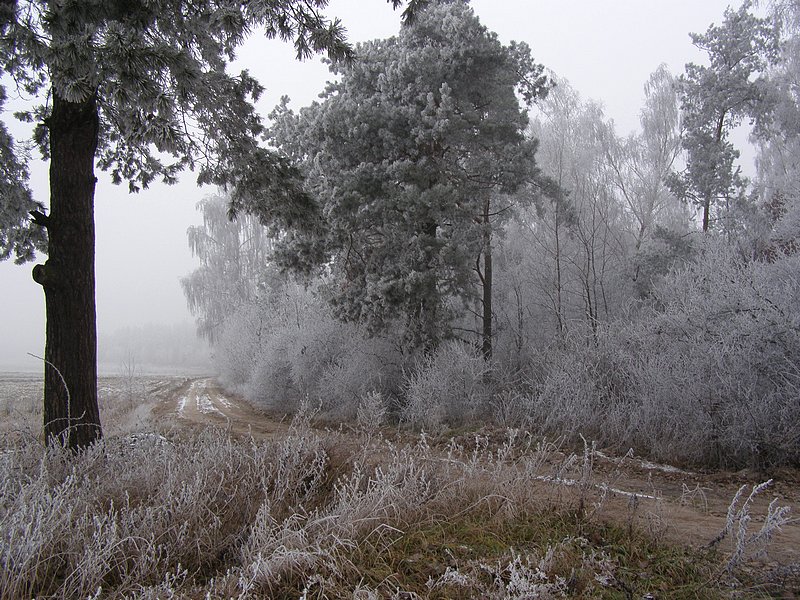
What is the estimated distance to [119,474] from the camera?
4504mm

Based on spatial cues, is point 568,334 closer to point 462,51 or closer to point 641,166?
point 462,51

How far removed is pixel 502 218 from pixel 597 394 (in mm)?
7174

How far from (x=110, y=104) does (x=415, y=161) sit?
6.88 meters

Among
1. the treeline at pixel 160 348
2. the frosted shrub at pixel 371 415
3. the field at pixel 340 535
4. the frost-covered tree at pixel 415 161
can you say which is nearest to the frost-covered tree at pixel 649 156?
the frost-covered tree at pixel 415 161

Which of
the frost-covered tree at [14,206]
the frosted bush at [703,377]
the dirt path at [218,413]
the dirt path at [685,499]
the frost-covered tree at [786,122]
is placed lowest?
the dirt path at [218,413]

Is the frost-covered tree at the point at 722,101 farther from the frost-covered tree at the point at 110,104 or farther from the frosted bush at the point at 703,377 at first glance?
the frost-covered tree at the point at 110,104

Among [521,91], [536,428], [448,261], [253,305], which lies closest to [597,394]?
[536,428]

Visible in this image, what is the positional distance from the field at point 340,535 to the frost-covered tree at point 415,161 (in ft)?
24.4

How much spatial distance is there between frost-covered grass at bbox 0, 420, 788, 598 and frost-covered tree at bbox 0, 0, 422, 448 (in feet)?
4.66

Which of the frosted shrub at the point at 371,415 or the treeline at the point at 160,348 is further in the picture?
the treeline at the point at 160,348

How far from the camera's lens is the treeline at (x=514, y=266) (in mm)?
8148

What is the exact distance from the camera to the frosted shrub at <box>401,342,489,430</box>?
37.4 feet

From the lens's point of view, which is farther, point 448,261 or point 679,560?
point 448,261

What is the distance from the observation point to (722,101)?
14.6m
